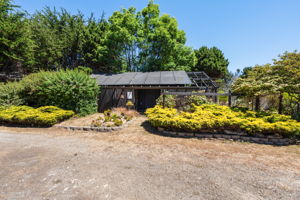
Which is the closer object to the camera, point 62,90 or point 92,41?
point 62,90

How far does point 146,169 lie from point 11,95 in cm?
1128

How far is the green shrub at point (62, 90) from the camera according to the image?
7.97 meters

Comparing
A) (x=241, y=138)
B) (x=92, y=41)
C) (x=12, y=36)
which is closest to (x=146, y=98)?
(x=241, y=138)

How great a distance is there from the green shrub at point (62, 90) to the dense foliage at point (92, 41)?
6882mm

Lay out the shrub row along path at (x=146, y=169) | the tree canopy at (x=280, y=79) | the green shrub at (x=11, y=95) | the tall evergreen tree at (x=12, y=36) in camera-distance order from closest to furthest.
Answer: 1. the shrub row along path at (x=146, y=169)
2. the tree canopy at (x=280, y=79)
3. the green shrub at (x=11, y=95)
4. the tall evergreen tree at (x=12, y=36)

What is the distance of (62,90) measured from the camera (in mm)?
7922

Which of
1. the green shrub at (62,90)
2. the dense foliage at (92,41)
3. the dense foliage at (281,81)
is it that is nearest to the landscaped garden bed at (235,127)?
the dense foliage at (281,81)

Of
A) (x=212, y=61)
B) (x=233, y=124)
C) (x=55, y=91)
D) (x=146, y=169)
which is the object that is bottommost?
(x=146, y=169)

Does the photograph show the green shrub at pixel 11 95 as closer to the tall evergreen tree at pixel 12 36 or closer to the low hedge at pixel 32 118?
the low hedge at pixel 32 118

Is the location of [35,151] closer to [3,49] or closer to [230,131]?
[230,131]

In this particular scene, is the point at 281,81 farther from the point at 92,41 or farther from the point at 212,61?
the point at 92,41

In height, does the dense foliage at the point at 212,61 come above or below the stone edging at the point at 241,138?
above

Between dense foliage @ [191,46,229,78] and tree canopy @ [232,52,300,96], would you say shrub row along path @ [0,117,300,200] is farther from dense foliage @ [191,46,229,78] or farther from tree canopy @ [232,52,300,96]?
dense foliage @ [191,46,229,78]

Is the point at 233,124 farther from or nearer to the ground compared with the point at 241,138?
farther from the ground
